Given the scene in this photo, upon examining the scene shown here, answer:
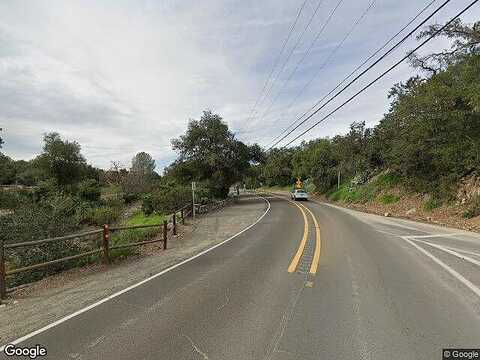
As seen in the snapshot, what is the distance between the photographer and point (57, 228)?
34.5 ft

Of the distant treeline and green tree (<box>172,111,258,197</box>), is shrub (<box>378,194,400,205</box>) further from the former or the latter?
green tree (<box>172,111,258,197</box>)

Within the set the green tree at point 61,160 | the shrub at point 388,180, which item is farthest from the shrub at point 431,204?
the green tree at point 61,160

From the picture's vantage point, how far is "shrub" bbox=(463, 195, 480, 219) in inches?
649

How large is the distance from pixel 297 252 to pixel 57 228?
7.81m

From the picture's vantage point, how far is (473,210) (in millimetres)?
16672

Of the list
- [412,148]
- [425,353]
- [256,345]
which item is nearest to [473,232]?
[412,148]

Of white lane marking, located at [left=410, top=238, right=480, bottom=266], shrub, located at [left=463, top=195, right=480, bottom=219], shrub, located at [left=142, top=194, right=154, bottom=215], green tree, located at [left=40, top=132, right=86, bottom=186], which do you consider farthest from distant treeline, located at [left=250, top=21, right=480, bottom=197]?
green tree, located at [left=40, top=132, right=86, bottom=186]

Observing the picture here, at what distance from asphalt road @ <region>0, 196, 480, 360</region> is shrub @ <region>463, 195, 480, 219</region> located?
31.1 ft

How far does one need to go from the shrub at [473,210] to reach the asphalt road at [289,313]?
9.47 metres

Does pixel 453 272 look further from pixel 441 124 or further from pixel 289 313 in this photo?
pixel 441 124

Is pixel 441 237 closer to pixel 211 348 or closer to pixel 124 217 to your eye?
pixel 211 348

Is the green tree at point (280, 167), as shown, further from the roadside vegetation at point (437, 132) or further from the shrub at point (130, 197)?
the roadside vegetation at point (437, 132)

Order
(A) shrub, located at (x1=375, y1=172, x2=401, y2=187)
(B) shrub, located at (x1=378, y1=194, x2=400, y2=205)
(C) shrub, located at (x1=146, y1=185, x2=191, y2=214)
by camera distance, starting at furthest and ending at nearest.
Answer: (A) shrub, located at (x1=375, y1=172, x2=401, y2=187), (C) shrub, located at (x1=146, y1=185, x2=191, y2=214), (B) shrub, located at (x1=378, y1=194, x2=400, y2=205)

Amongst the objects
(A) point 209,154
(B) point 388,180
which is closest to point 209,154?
(A) point 209,154
